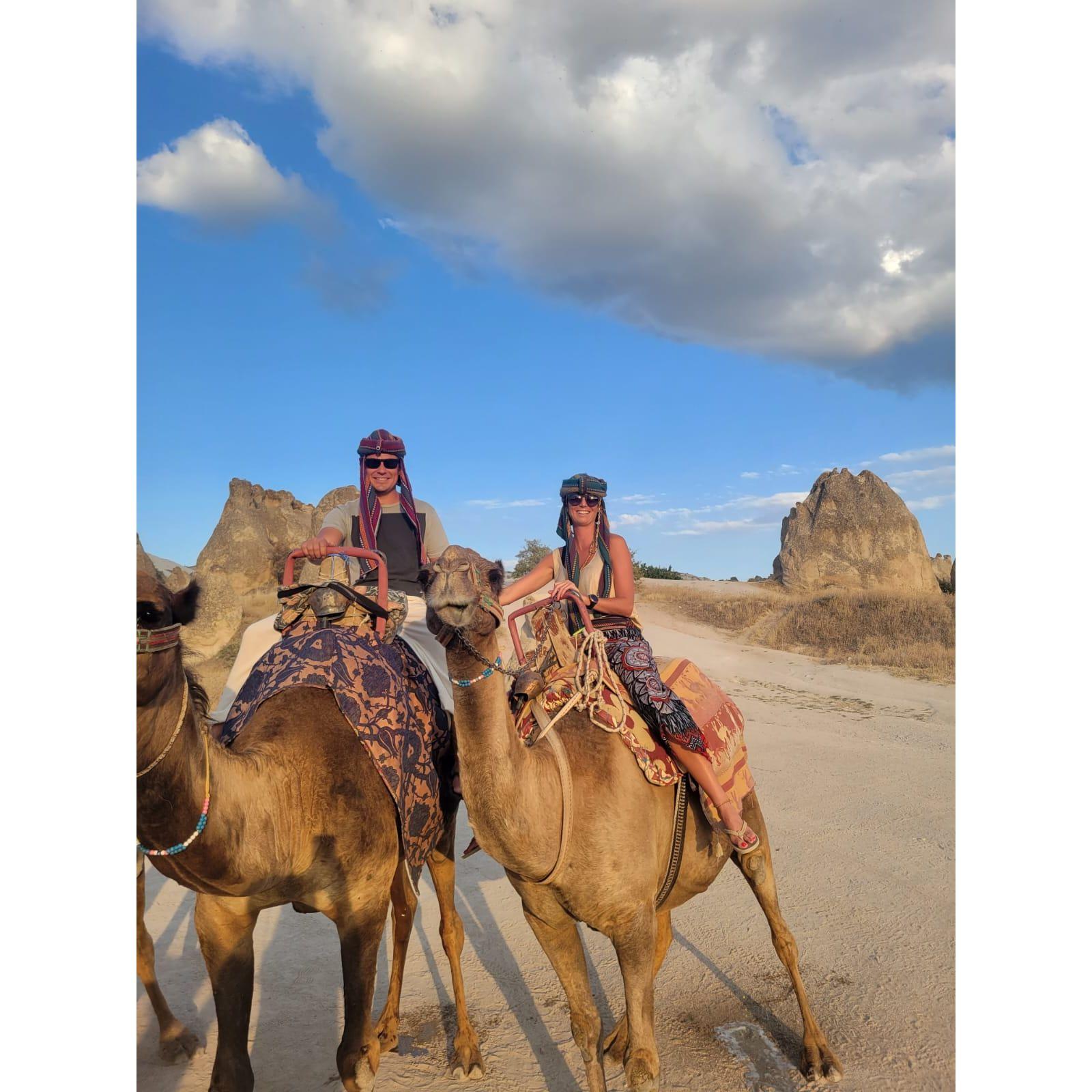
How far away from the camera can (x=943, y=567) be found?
109 ft

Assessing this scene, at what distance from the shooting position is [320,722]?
349cm

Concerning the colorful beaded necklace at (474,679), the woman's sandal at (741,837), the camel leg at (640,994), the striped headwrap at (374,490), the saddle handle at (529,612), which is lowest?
the camel leg at (640,994)

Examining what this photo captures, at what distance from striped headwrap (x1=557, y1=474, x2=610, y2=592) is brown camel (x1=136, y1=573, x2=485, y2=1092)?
133cm

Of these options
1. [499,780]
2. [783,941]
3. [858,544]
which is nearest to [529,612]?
[499,780]

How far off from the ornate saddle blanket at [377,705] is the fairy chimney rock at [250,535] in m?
20.4

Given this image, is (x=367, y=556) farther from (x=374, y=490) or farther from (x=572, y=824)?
(x=572, y=824)

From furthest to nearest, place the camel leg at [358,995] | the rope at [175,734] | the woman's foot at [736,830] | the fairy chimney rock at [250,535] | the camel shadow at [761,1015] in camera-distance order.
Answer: the fairy chimney rock at [250,535]
the camel shadow at [761,1015]
the woman's foot at [736,830]
the camel leg at [358,995]
the rope at [175,734]

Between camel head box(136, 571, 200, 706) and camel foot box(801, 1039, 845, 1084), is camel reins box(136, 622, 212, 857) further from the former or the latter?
camel foot box(801, 1039, 845, 1084)

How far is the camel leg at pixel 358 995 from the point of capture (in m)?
3.41

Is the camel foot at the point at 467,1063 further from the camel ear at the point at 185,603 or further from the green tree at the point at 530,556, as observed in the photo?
the green tree at the point at 530,556

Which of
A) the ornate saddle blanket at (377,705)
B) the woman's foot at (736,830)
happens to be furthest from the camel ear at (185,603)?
the woman's foot at (736,830)

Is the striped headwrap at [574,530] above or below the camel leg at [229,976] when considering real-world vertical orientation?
above

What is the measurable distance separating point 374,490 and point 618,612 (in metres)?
1.67
